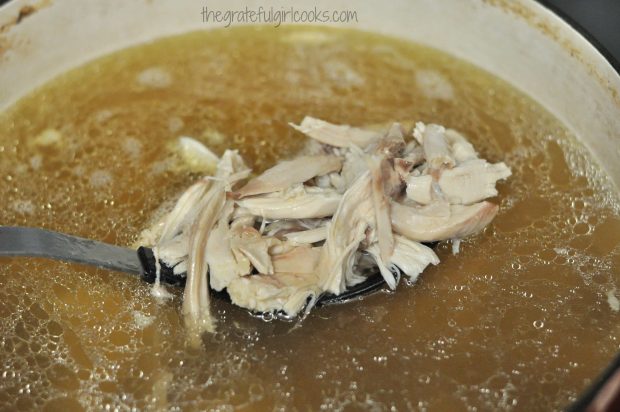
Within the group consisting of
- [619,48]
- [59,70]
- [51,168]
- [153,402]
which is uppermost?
[619,48]

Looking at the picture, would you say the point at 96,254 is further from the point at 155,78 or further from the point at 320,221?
the point at 155,78

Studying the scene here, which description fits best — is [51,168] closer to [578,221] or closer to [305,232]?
[305,232]

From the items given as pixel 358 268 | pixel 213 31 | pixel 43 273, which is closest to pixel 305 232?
pixel 358 268

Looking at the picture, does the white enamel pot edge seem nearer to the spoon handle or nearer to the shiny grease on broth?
the shiny grease on broth

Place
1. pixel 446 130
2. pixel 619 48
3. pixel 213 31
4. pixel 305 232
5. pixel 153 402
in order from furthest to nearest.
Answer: pixel 213 31 → pixel 619 48 → pixel 446 130 → pixel 305 232 → pixel 153 402

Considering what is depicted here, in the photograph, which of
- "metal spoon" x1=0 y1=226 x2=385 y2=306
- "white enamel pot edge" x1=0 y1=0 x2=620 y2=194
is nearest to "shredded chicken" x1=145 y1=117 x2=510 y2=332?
"metal spoon" x1=0 y1=226 x2=385 y2=306

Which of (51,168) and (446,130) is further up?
(446,130)
